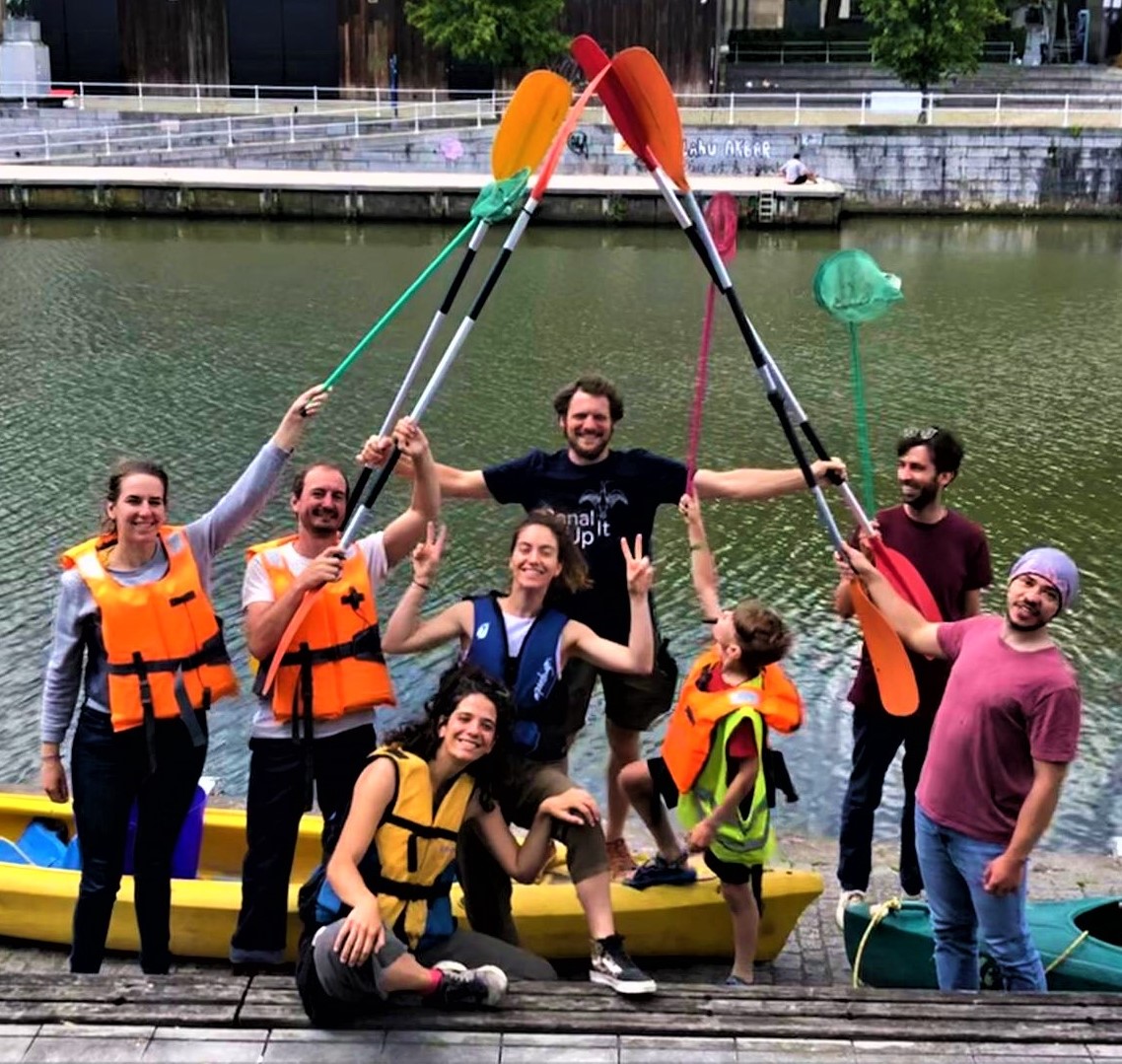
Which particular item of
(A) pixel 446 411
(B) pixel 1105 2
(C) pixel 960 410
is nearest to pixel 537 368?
(A) pixel 446 411

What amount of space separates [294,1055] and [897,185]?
27.7 m

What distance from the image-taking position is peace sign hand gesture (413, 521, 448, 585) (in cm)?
361

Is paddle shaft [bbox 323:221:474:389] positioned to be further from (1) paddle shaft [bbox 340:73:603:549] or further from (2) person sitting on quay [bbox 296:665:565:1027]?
(2) person sitting on quay [bbox 296:665:565:1027]

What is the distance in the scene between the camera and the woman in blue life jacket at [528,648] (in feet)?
11.7

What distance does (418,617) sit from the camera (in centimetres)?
367

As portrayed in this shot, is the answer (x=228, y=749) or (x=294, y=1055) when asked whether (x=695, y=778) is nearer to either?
(x=294, y=1055)

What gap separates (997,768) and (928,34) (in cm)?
3013

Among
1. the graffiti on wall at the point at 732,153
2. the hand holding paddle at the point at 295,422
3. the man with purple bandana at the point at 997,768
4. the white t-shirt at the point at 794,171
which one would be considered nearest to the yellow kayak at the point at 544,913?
the man with purple bandana at the point at 997,768

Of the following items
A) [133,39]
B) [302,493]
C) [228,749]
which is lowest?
[228,749]

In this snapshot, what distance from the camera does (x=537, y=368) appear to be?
14.2 meters

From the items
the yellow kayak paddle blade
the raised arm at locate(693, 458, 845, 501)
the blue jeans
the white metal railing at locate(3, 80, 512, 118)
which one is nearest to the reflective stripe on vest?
the raised arm at locate(693, 458, 845, 501)

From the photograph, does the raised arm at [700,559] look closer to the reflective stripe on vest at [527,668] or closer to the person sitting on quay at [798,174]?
the reflective stripe on vest at [527,668]

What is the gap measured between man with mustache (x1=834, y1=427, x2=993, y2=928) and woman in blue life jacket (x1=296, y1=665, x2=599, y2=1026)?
123 centimetres

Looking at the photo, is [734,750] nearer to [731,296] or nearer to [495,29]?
[731,296]
